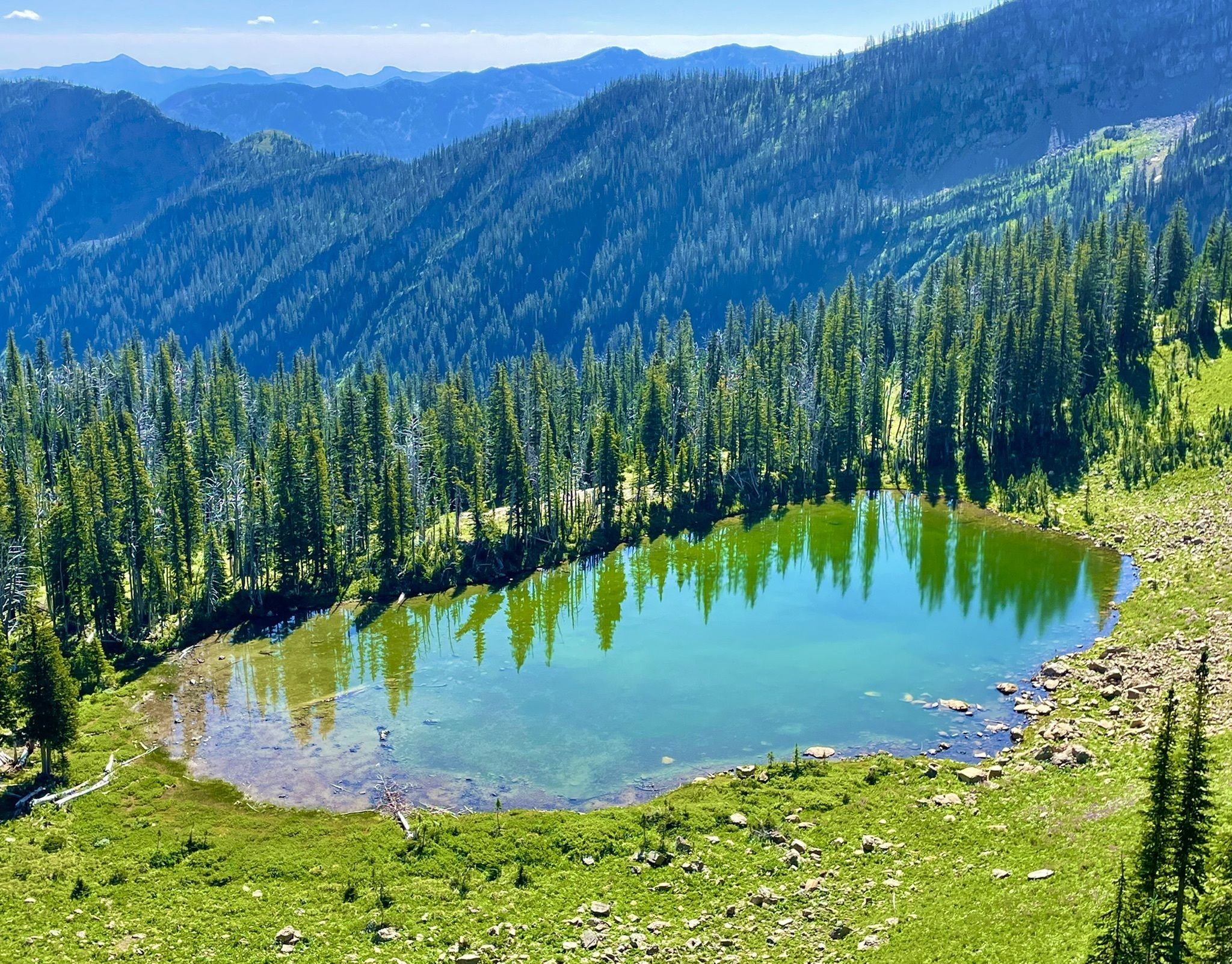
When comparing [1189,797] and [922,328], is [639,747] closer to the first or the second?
[1189,797]

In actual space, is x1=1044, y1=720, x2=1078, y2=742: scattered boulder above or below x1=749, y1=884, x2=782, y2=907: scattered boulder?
above

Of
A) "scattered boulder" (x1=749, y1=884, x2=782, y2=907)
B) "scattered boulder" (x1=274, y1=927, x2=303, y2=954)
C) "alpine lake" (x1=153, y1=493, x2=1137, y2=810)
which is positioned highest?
"scattered boulder" (x1=749, y1=884, x2=782, y2=907)

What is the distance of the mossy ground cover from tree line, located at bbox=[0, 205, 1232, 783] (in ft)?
95.5

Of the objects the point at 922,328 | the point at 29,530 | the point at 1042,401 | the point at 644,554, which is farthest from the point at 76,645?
the point at 922,328

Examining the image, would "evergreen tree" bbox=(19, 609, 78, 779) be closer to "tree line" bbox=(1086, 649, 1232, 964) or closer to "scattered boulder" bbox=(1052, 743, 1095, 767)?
"tree line" bbox=(1086, 649, 1232, 964)

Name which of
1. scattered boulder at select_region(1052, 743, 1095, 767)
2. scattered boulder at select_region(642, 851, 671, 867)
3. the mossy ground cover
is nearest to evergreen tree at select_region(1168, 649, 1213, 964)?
the mossy ground cover

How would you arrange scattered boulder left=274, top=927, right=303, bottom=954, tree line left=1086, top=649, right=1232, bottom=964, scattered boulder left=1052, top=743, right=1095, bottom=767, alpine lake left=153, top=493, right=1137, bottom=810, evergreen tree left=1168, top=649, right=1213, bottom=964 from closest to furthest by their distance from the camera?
tree line left=1086, top=649, right=1232, bottom=964 < evergreen tree left=1168, top=649, right=1213, bottom=964 < scattered boulder left=274, top=927, right=303, bottom=954 < scattered boulder left=1052, top=743, right=1095, bottom=767 < alpine lake left=153, top=493, right=1137, bottom=810

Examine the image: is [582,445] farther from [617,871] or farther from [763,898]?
[763,898]

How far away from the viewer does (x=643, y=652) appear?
3036 inches

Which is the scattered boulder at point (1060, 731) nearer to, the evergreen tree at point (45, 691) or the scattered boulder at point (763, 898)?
the scattered boulder at point (763, 898)

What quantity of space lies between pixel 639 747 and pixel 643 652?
58.1 feet

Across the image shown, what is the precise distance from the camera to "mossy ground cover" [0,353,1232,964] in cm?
3772

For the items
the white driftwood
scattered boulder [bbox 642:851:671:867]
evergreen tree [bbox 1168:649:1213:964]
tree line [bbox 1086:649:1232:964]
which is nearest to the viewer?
tree line [bbox 1086:649:1232:964]

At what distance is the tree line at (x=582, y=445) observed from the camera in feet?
290
